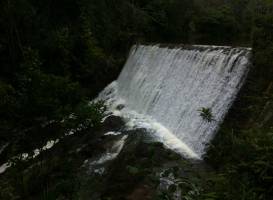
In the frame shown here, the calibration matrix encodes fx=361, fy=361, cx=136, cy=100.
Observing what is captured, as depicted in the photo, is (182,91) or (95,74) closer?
(182,91)

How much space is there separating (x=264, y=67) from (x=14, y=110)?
7.57 m

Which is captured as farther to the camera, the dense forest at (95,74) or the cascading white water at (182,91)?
the cascading white water at (182,91)

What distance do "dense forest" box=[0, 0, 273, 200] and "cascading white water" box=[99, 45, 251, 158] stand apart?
0.46 m

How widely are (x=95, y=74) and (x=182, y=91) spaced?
19.4 feet

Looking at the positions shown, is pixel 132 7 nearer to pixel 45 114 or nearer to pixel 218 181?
pixel 45 114

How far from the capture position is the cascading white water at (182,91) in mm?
7668

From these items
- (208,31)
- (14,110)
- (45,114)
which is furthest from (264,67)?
(208,31)

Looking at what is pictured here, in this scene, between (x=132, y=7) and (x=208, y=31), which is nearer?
(x=132, y=7)

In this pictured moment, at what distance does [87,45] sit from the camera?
47.7ft

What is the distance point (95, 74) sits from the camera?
14766 mm

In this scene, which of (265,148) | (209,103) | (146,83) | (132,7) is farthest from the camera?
(132,7)

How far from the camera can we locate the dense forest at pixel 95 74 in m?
4.82

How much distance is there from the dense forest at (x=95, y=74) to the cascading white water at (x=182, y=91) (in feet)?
1.50

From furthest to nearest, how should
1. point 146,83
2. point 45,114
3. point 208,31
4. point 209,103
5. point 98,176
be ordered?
point 208,31 < point 146,83 < point 45,114 < point 209,103 < point 98,176
